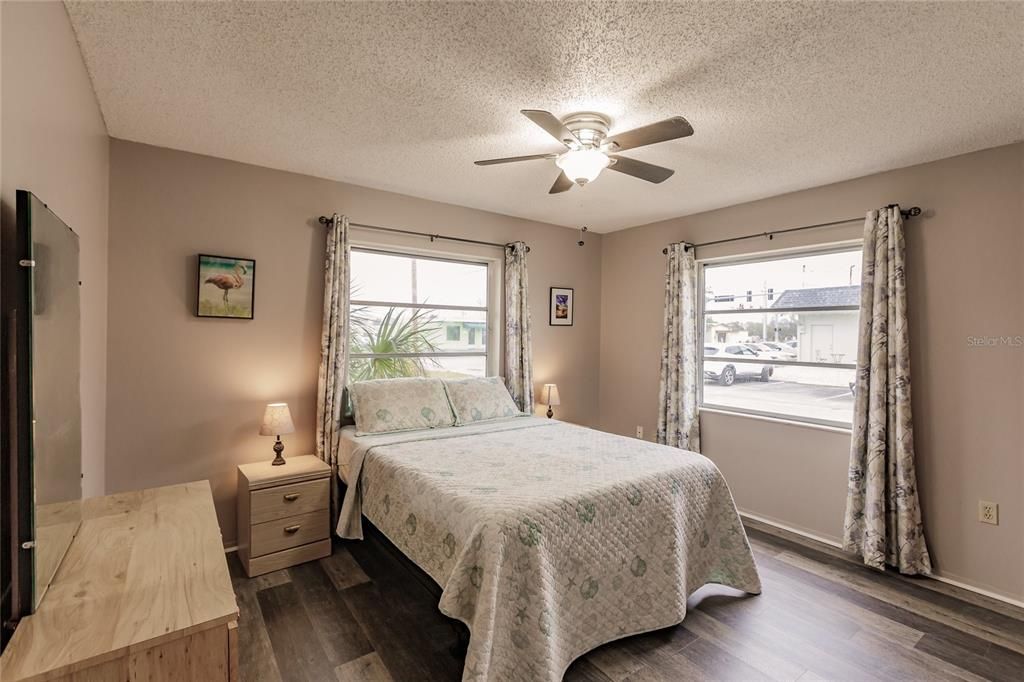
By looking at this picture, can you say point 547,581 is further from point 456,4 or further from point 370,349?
point 370,349

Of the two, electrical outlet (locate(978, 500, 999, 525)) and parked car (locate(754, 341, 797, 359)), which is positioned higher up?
parked car (locate(754, 341, 797, 359))

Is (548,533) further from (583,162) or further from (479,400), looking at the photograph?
(479,400)

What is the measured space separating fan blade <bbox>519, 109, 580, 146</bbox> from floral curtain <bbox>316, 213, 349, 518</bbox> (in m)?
1.76

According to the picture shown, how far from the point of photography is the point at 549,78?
194 centimetres

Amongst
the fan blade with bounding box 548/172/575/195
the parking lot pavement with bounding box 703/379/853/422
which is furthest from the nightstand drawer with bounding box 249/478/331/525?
the parking lot pavement with bounding box 703/379/853/422

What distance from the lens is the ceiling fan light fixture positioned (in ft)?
7.38

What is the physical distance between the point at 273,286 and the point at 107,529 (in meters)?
1.85

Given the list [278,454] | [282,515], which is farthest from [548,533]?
[278,454]

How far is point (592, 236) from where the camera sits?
193 inches

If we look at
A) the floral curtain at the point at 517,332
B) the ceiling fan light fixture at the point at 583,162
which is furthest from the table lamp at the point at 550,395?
the ceiling fan light fixture at the point at 583,162

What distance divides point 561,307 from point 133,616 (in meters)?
3.91

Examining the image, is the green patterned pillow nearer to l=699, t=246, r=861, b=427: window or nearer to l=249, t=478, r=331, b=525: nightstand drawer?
l=249, t=478, r=331, b=525: nightstand drawer

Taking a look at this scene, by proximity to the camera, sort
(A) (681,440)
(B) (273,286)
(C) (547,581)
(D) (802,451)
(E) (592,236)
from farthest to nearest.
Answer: (E) (592,236) < (A) (681,440) < (D) (802,451) < (B) (273,286) < (C) (547,581)

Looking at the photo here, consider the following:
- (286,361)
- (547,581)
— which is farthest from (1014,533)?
(286,361)
